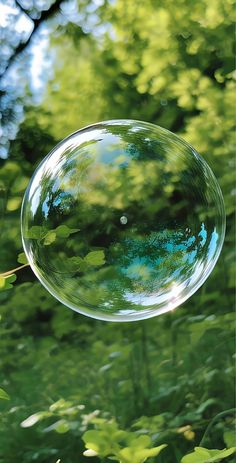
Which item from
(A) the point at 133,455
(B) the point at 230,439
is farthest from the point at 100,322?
(A) the point at 133,455

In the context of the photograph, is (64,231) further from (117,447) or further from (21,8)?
(21,8)

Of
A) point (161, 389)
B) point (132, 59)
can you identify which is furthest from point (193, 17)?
point (161, 389)

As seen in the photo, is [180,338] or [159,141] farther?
[180,338]

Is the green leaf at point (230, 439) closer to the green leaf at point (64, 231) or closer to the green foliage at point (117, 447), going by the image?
the green foliage at point (117, 447)

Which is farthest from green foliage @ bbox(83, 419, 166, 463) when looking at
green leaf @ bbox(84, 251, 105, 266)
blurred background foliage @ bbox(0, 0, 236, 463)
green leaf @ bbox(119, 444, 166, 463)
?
blurred background foliage @ bbox(0, 0, 236, 463)

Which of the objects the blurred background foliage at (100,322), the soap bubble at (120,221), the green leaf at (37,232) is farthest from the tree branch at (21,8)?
Answer: the green leaf at (37,232)

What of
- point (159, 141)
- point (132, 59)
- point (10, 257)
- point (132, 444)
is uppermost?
point (132, 59)

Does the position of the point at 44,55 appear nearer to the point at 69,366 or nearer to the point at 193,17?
the point at 193,17
